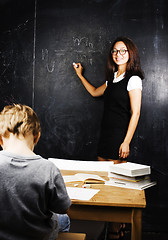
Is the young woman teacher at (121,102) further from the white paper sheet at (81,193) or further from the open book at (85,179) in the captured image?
the white paper sheet at (81,193)

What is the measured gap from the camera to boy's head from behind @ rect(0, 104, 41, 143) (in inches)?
47.9

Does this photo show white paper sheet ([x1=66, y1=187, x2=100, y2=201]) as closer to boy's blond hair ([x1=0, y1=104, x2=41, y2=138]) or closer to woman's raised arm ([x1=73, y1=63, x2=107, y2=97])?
boy's blond hair ([x1=0, y1=104, x2=41, y2=138])

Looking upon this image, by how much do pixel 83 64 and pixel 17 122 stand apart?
2159 millimetres

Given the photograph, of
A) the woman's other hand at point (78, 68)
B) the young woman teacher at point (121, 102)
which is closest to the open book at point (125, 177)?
the young woman teacher at point (121, 102)

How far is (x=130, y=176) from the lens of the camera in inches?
66.4

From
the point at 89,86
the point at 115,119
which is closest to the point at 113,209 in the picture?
the point at 115,119

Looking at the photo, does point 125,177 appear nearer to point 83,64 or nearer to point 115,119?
point 115,119

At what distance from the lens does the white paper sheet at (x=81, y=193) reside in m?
1.43

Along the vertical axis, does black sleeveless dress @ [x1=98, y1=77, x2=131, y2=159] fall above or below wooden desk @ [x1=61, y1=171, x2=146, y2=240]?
above

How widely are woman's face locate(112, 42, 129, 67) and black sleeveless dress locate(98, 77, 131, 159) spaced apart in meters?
0.23

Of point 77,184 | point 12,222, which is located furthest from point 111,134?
point 12,222

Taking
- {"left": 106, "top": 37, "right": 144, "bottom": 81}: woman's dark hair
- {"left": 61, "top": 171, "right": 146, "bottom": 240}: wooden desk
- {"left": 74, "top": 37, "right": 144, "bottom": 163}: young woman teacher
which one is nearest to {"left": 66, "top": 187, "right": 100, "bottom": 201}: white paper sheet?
{"left": 61, "top": 171, "right": 146, "bottom": 240}: wooden desk

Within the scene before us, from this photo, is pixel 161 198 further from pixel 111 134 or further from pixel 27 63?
pixel 27 63

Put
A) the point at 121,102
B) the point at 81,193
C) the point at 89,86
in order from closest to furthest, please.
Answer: the point at 81,193
the point at 121,102
the point at 89,86
